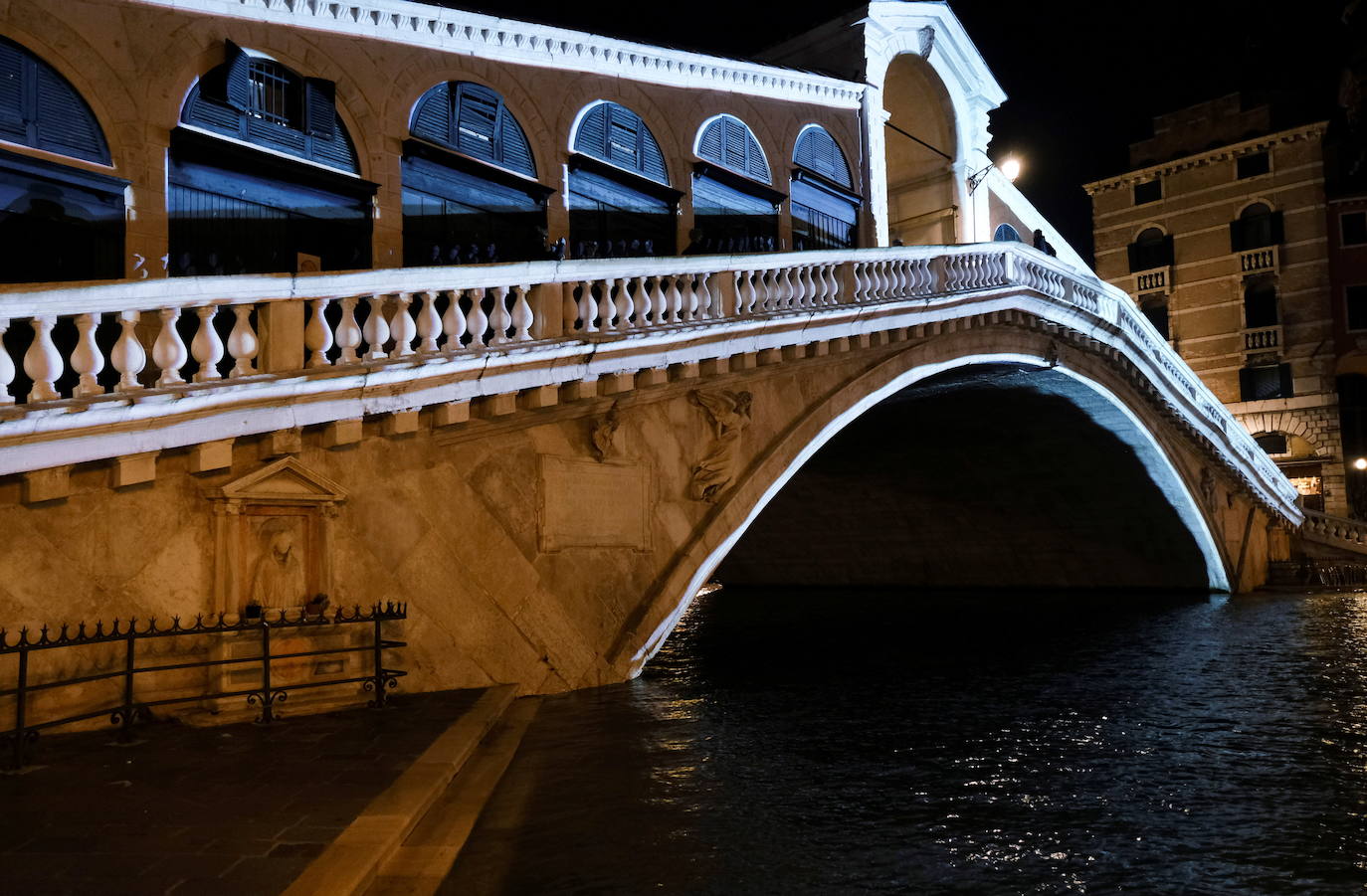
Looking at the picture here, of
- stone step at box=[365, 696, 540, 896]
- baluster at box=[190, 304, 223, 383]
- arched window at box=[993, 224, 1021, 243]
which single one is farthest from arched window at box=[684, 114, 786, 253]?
arched window at box=[993, 224, 1021, 243]

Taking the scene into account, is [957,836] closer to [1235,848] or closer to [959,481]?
[1235,848]

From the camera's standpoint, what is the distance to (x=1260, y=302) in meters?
37.8

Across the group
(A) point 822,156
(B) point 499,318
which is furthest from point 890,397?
(B) point 499,318

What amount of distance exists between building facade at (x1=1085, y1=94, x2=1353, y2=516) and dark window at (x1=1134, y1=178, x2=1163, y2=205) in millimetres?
38

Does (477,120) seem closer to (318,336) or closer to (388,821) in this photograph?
(318,336)

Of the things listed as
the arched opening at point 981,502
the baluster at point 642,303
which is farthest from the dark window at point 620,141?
the arched opening at point 981,502

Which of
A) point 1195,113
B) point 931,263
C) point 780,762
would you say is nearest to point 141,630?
point 780,762

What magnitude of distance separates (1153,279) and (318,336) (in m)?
38.6

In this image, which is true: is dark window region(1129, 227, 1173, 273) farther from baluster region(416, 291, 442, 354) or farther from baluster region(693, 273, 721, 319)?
baluster region(416, 291, 442, 354)

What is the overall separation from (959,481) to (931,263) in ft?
39.7

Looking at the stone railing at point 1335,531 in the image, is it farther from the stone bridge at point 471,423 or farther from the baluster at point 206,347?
the baluster at point 206,347

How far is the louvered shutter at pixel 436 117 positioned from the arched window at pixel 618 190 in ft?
6.05

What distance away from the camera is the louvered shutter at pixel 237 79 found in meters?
9.91

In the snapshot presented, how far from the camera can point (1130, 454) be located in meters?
23.8
